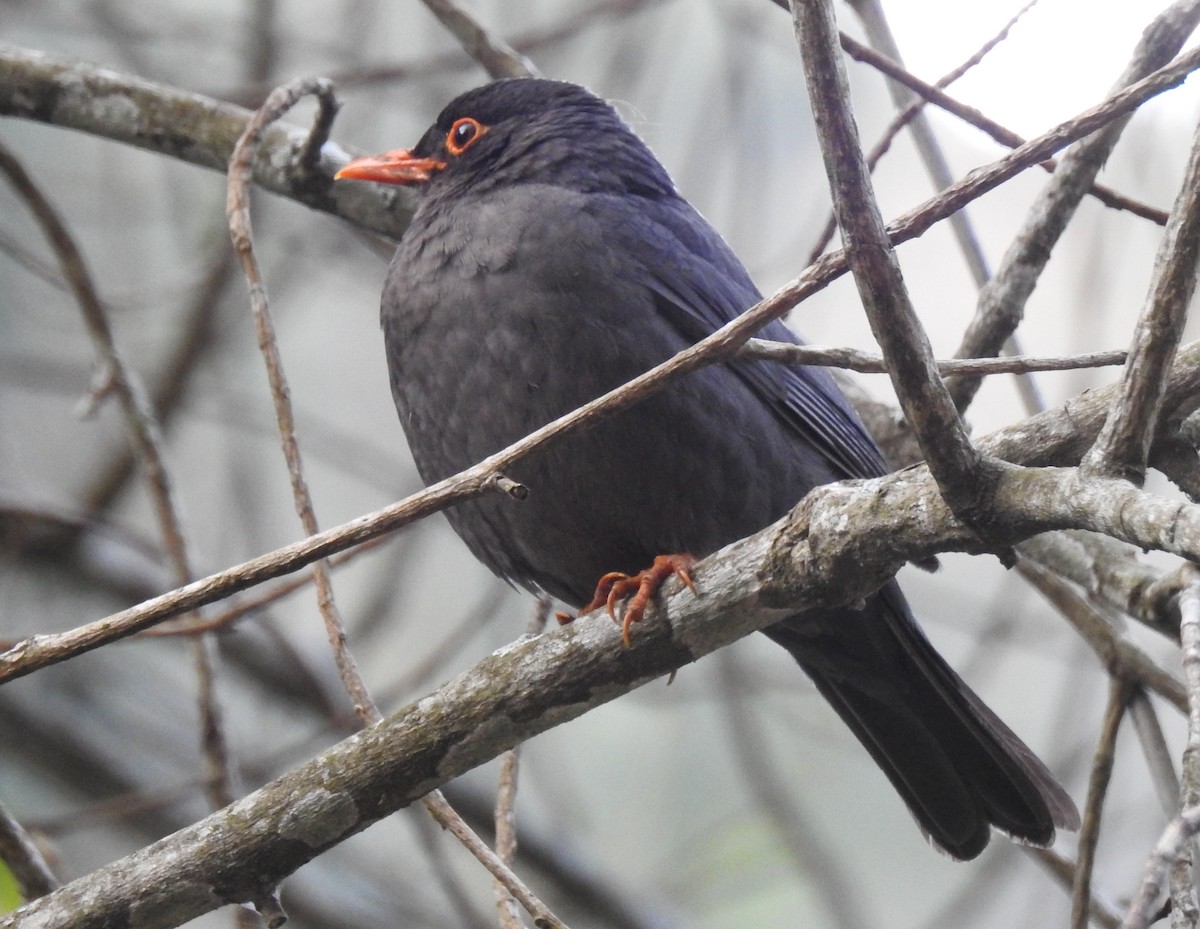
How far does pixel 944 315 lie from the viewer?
7418 mm

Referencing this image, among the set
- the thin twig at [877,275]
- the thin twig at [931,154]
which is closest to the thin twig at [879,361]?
the thin twig at [877,275]

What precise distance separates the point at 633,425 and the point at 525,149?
110cm

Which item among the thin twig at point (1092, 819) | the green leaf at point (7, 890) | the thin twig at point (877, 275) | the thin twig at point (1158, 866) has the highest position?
the green leaf at point (7, 890)

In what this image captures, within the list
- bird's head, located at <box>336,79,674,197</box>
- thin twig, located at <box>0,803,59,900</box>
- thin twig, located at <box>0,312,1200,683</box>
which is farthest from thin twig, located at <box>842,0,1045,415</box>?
thin twig, located at <box>0,803,59,900</box>

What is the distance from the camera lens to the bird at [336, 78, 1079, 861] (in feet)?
9.95

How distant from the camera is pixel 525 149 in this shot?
3717 mm

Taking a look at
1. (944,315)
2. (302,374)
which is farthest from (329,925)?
(944,315)

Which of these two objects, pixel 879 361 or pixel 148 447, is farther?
pixel 148 447

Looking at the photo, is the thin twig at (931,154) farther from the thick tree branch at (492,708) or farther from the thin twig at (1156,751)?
the thick tree branch at (492,708)

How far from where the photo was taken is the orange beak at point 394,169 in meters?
3.78

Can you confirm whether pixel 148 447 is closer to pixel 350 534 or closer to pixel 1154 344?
pixel 350 534

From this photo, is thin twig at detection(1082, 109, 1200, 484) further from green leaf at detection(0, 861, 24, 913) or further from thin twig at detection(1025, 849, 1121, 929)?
green leaf at detection(0, 861, 24, 913)

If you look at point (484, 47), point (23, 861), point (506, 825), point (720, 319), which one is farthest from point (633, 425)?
point (484, 47)

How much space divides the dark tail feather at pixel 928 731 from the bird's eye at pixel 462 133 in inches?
67.6
